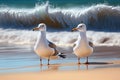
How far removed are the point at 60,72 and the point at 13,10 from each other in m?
16.7

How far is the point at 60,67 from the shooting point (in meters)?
10.4

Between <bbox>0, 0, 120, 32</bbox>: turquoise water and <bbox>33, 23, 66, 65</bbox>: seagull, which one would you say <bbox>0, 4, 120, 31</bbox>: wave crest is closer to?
<bbox>0, 0, 120, 32</bbox>: turquoise water

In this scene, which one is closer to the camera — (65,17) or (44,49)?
(44,49)

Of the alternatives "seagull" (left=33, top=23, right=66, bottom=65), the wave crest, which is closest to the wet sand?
"seagull" (left=33, top=23, right=66, bottom=65)

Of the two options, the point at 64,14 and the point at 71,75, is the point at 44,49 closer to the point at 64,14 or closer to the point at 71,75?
the point at 71,75

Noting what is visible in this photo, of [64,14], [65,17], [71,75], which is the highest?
[64,14]

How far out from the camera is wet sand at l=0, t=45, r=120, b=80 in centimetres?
881

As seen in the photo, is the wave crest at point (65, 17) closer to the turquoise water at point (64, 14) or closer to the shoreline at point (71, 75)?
the turquoise water at point (64, 14)

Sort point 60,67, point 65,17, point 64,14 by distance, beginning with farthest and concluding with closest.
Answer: point 64,14 → point 65,17 → point 60,67

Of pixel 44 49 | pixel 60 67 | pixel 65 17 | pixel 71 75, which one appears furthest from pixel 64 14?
pixel 71 75

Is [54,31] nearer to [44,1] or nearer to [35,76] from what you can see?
[44,1]

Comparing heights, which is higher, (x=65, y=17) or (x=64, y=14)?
(x=64, y=14)

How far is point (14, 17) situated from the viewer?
80.6ft

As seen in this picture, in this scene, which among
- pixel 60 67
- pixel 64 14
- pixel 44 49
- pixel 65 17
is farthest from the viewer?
pixel 64 14
